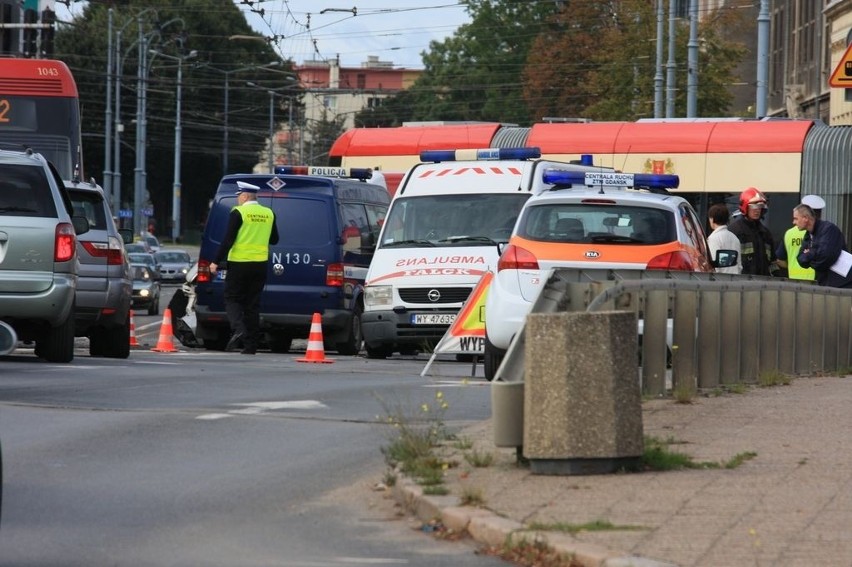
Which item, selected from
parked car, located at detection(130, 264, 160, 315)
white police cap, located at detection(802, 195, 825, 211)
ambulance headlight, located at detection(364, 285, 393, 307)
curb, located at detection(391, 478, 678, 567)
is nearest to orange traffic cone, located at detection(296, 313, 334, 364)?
ambulance headlight, located at detection(364, 285, 393, 307)

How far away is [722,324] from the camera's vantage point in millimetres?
13773

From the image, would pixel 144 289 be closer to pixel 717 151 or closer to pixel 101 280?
pixel 717 151

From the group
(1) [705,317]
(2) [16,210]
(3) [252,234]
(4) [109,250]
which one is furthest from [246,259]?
(1) [705,317]

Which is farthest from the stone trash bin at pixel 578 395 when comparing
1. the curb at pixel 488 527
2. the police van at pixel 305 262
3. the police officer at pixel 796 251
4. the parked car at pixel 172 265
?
the parked car at pixel 172 265

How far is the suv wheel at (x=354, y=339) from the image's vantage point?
22047mm

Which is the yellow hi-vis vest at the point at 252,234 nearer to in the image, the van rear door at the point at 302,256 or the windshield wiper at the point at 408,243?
the windshield wiper at the point at 408,243

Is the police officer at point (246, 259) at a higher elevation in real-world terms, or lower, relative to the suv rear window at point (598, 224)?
lower

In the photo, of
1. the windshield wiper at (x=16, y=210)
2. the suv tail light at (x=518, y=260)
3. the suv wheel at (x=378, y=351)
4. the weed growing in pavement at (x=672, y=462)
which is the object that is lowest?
the suv wheel at (x=378, y=351)

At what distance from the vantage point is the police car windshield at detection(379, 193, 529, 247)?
20.0m

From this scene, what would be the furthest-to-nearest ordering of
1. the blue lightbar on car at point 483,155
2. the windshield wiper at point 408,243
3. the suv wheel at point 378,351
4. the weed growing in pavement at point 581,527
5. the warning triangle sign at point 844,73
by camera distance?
the suv wheel at point 378,351 → the blue lightbar on car at point 483,155 → the windshield wiper at point 408,243 → the warning triangle sign at point 844,73 → the weed growing in pavement at point 581,527

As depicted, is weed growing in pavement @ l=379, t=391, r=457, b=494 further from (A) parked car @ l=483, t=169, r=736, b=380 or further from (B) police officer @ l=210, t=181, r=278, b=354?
(B) police officer @ l=210, t=181, r=278, b=354

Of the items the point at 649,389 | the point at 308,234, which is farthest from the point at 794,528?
the point at 308,234

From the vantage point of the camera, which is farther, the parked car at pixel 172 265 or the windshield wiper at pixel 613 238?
the parked car at pixel 172 265

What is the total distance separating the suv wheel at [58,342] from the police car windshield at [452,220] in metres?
4.51
